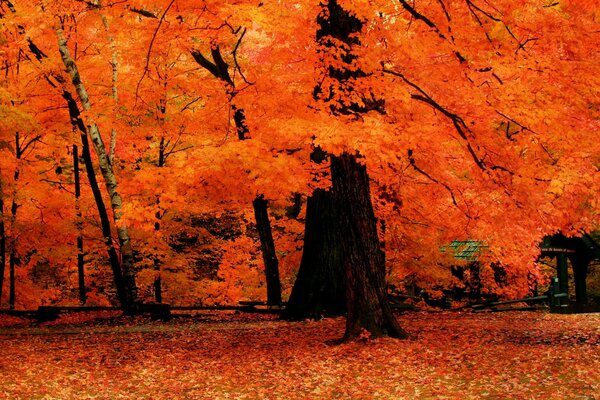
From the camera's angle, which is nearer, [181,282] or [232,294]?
[181,282]

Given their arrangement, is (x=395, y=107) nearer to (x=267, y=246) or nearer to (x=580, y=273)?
(x=267, y=246)

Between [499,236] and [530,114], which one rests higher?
[530,114]

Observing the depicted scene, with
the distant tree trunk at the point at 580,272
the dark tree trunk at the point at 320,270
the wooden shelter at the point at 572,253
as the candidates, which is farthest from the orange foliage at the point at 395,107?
the distant tree trunk at the point at 580,272

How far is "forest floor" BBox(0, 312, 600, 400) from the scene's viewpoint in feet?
25.5

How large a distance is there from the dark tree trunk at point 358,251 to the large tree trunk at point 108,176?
6.94 m

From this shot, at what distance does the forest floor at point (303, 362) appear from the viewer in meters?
7.79

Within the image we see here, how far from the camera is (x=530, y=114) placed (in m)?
10.9

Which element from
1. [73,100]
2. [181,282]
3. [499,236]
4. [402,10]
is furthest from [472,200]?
[181,282]

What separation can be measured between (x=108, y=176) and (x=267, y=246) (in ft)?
15.1

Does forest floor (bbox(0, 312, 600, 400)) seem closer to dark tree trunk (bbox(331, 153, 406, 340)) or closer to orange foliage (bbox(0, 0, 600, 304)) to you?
dark tree trunk (bbox(331, 153, 406, 340))

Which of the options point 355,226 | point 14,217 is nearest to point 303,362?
point 355,226

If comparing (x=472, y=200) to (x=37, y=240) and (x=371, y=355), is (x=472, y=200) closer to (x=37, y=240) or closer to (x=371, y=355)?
(x=371, y=355)

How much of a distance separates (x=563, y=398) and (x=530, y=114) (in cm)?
549

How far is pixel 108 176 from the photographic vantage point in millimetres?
A: 16797
